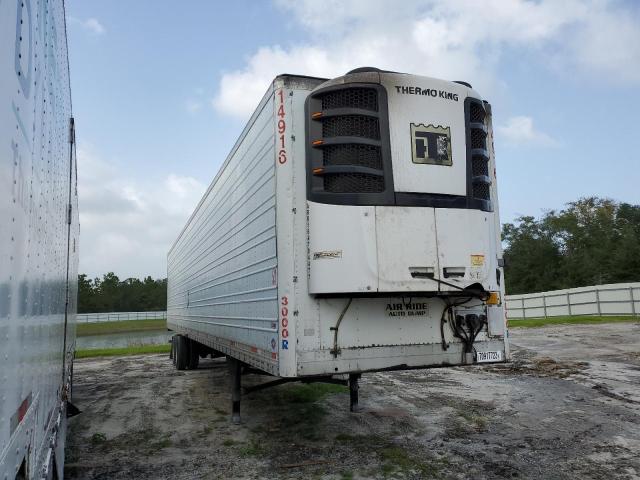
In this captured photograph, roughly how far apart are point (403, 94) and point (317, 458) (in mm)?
4076

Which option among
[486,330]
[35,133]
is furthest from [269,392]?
[35,133]

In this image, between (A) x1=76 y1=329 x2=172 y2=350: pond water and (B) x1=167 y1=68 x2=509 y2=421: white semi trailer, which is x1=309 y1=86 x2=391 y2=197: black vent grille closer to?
(B) x1=167 y1=68 x2=509 y2=421: white semi trailer

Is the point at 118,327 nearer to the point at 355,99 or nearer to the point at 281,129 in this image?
the point at 281,129

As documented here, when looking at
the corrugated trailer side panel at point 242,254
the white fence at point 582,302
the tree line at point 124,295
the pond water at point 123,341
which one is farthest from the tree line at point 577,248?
the tree line at point 124,295

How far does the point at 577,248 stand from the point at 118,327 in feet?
169

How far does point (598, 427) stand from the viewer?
6.46m

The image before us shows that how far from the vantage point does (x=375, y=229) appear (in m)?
4.88

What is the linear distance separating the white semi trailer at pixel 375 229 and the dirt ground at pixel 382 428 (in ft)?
3.59

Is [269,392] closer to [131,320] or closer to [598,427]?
[598,427]

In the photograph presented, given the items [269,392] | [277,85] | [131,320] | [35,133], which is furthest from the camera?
[131,320]

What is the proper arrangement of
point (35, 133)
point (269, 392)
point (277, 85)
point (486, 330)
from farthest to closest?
point (269, 392) < point (486, 330) < point (277, 85) < point (35, 133)

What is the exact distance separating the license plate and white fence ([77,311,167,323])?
53452 mm

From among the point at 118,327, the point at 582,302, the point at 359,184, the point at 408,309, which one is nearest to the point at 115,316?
the point at 118,327

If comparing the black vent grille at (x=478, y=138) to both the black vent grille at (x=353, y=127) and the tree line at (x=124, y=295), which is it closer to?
the black vent grille at (x=353, y=127)
